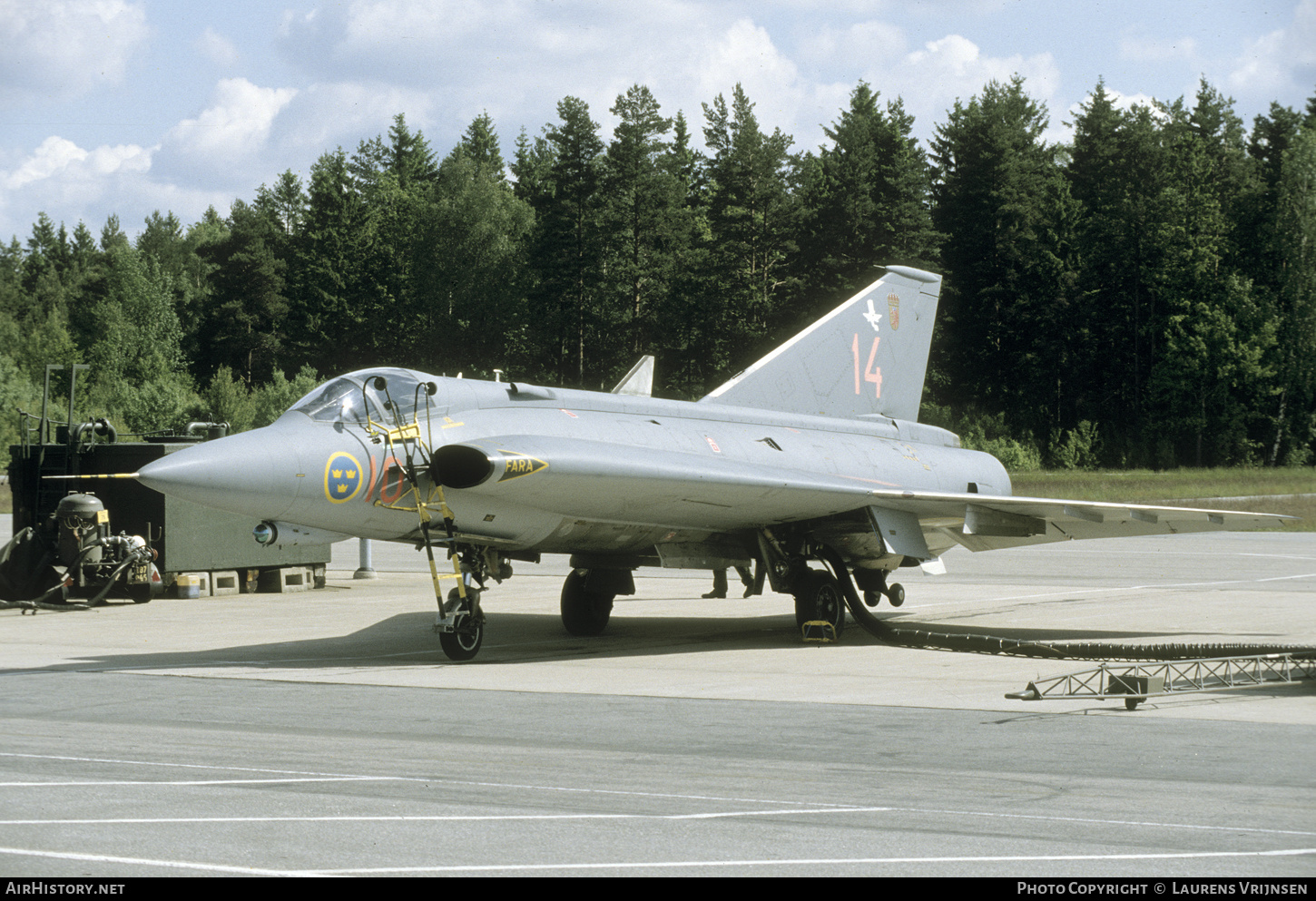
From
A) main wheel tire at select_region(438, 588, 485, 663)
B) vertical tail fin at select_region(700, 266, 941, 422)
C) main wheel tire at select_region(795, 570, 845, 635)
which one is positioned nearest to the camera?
main wheel tire at select_region(438, 588, 485, 663)

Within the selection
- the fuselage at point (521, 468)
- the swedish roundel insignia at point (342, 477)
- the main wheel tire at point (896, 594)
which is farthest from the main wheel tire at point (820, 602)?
the swedish roundel insignia at point (342, 477)

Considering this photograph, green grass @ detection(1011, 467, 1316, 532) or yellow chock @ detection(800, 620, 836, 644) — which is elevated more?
green grass @ detection(1011, 467, 1316, 532)

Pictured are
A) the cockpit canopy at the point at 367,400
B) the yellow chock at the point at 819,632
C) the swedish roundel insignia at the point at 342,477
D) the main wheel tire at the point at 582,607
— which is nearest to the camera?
the swedish roundel insignia at the point at 342,477

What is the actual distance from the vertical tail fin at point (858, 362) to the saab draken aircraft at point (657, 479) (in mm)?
32

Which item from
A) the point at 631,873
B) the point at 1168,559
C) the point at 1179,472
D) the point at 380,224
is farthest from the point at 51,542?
the point at 380,224

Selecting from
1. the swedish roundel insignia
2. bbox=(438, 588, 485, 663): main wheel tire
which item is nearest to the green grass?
bbox=(438, 588, 485, 663): main wheel tire

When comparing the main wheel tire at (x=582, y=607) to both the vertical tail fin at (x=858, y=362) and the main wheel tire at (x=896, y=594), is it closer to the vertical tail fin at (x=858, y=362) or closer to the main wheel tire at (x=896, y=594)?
the vertical tail fin at (x=858, y=362)

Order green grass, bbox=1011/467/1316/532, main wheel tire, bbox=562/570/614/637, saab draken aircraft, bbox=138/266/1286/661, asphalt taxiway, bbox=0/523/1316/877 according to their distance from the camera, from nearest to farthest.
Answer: asphalt taxiway, bbox=0/523/1316/877
saab draken aircraft, bbox=138/266/1286/661
main wheel tire, bbox=562/570/614/637
green grass, bbox=1011/467/1316/532

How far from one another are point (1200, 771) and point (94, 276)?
106498 millimetres

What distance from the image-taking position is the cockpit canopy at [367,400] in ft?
39.5

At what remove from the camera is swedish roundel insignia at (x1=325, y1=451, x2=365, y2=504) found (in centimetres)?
1158

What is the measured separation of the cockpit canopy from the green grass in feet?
100

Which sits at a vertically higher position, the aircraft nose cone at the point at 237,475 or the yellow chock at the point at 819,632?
the aircraft nose cone at the point at 237,475

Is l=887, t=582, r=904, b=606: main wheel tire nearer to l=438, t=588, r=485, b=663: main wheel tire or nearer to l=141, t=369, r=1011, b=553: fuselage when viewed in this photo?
l=141, t=369, r=1011, b=553: fuselage
